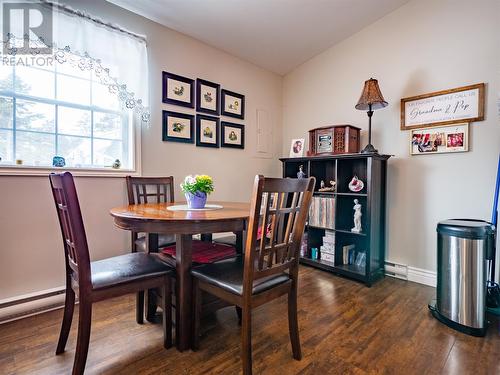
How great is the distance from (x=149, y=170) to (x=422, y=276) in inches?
113

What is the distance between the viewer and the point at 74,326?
5.95 ft

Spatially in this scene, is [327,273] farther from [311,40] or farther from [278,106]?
[311,40]

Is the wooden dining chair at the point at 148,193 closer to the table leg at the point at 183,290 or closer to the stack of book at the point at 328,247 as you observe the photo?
the table leg at the point at 183,290

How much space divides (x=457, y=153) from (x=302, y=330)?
210 centimetres

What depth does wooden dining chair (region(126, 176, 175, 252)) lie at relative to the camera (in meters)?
2.23

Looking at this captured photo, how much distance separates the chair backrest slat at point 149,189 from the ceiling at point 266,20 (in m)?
1.53

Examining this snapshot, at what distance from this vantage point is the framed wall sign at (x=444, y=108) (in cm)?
233

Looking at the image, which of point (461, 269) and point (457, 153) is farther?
point (457, 153)

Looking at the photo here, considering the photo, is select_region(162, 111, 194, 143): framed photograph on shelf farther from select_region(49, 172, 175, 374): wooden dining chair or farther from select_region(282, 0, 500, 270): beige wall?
select_region(282, 0, 500, 270): beige wall

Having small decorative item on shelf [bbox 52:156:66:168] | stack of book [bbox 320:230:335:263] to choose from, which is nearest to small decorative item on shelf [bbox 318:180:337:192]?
stack of book [bbox 320:230:335:263]

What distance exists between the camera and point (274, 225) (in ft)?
4.33

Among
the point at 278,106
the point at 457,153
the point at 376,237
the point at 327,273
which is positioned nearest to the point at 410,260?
the point at 376,237

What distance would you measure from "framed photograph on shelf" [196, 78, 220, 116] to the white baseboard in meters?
2.66

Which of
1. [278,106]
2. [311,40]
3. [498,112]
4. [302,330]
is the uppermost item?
[311,40]
